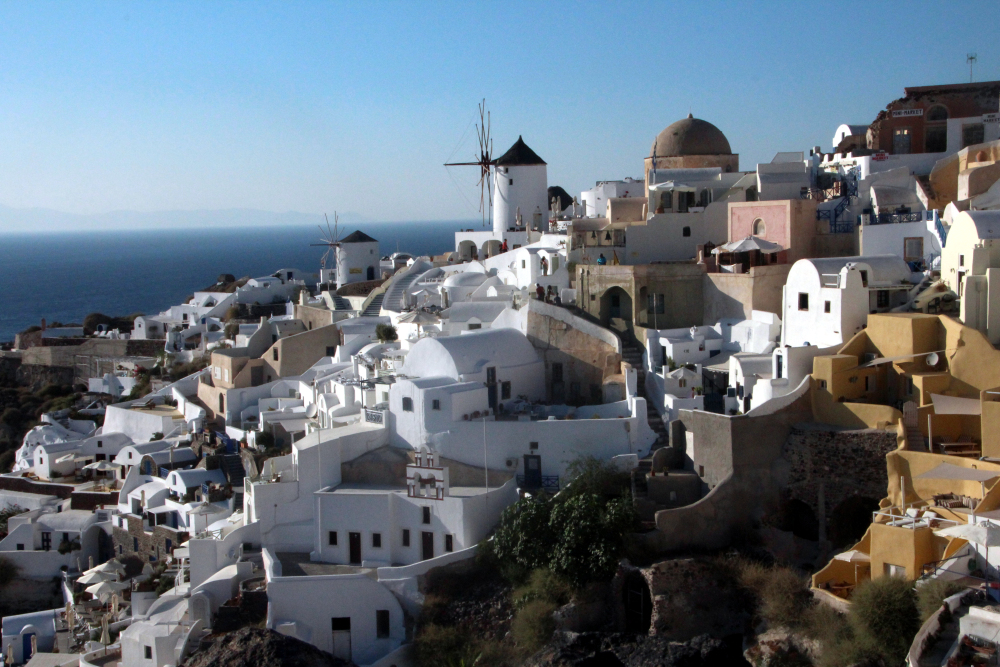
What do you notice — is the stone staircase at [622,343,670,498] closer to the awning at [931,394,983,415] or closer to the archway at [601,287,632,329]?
the archway at [601,287,632,329]

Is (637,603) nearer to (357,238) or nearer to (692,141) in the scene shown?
(692,141)

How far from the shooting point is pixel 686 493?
20.2 metres

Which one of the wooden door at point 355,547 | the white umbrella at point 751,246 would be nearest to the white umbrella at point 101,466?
the wooden door at point 355,547

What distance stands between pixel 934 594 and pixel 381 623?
33.6ft

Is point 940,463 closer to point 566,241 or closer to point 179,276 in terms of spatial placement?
point 566,241

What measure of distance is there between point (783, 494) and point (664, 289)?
7478 mm

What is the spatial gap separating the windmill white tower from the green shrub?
21684mm

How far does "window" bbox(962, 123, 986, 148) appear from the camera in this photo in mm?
29375

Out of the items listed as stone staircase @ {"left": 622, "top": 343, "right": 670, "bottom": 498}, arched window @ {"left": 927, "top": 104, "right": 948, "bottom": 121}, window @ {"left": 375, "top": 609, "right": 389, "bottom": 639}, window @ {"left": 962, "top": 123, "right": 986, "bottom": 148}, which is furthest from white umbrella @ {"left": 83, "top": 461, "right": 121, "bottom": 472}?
window @ {"left": 962, "top": 123, "right": 986, "bottom": 148}

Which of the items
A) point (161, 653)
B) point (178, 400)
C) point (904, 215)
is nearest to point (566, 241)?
point (904, 215)

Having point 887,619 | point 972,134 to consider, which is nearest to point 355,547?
point 887,619

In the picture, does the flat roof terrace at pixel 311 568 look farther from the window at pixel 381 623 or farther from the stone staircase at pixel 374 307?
the stone staircase at pixel 374 307

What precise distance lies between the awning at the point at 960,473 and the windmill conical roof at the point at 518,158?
24.5 meters

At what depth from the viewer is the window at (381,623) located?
20.2 metres
